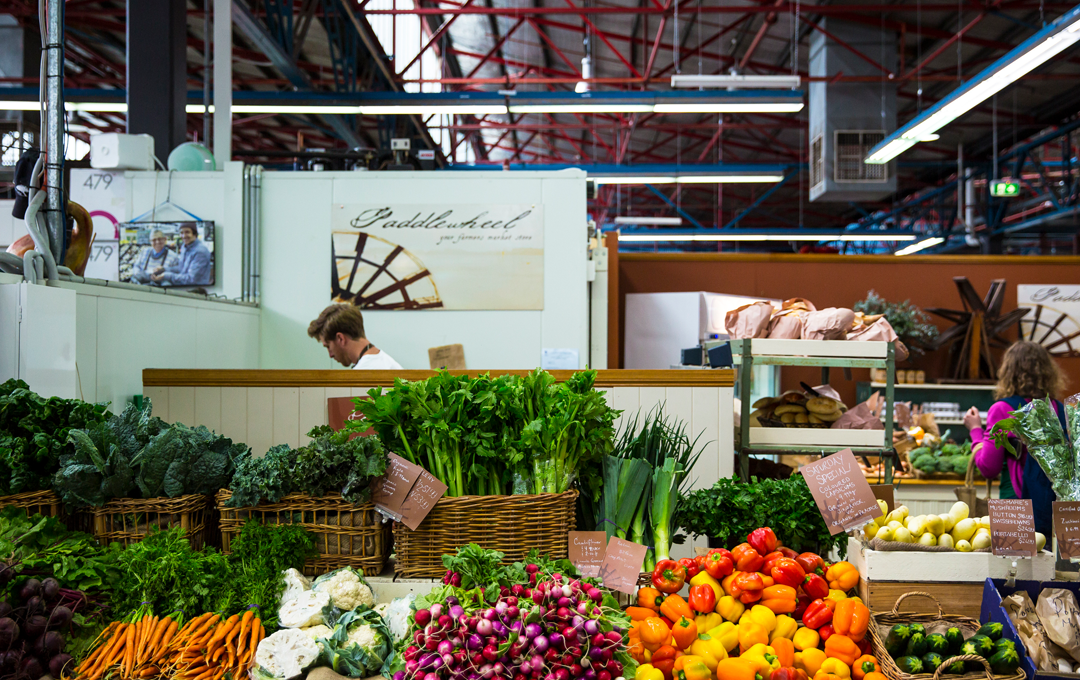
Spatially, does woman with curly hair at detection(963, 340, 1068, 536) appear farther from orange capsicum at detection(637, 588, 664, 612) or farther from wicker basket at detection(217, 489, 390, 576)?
wicker basket at detection(217, 489, 390, 576)

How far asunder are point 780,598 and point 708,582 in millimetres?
196

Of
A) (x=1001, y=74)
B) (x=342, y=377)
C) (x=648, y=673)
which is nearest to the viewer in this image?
(x=648, y=673)

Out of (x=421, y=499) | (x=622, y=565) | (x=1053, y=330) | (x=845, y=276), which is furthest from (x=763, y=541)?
(x=1053, y=330)

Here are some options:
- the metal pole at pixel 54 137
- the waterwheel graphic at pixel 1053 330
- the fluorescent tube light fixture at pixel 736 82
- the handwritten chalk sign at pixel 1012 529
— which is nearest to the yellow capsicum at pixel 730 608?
the handwritten chalk sign at pixel 1012 529

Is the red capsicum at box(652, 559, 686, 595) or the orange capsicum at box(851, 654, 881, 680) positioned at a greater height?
the red capsicum at box(652, 559, 686, 595)

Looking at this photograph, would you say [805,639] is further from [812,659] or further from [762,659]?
[762,659]

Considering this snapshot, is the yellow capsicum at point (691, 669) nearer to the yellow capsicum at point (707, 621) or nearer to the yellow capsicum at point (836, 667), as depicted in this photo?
the yellow capsicum at point (707, 621)

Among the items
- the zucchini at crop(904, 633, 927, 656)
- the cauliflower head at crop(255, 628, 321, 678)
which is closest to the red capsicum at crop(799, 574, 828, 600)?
the zucchini at crop(904, 633, 927, 656)

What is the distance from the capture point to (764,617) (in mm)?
1987

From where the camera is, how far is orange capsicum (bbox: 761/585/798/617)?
2027 millimetres

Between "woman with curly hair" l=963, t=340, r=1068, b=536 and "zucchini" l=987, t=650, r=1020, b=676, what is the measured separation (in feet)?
5.86

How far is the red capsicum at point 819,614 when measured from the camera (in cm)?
202

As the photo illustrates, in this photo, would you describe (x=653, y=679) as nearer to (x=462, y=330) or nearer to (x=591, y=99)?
(x=462, y=330)

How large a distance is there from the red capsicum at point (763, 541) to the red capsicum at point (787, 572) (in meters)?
0.08
